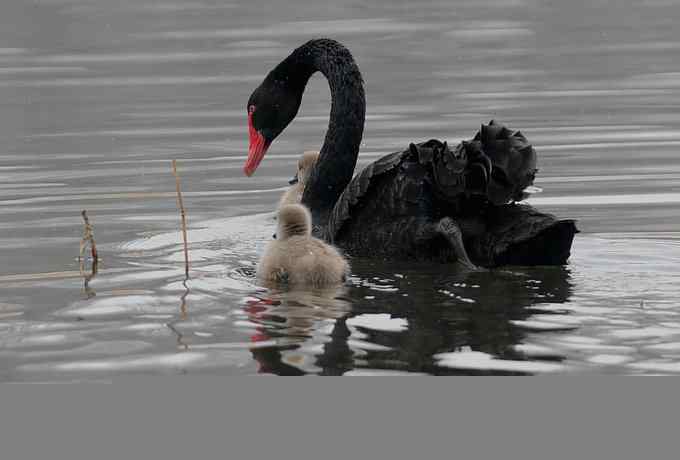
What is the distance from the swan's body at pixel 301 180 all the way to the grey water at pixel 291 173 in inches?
9.2

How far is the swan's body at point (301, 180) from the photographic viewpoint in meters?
8.20

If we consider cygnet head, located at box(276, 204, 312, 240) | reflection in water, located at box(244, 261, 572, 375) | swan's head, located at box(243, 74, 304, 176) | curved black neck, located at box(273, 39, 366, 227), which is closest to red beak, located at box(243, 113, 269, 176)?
swan's head, located at box(243, 74, 304, 176)

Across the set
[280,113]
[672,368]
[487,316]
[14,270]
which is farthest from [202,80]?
[672,368]

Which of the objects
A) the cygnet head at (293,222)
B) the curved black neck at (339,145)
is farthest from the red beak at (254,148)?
the cygnet head at (293,222)

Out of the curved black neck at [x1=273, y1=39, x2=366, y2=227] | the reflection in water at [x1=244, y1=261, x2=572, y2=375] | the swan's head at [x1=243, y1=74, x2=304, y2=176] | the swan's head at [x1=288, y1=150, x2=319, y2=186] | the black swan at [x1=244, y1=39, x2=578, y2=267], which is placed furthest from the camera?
the swan's head at [x1=288, y1=150, x2=319, y2=186]

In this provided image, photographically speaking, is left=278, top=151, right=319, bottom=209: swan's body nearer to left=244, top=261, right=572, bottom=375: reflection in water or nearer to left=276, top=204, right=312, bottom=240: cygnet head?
left=244, top=261, right=572, bottom=375: reflection in water

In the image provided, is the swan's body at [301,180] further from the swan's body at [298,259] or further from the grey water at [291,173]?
the swan's body at [298,259]

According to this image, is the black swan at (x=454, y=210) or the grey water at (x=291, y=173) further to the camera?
the black swan at (x=454, y=210)

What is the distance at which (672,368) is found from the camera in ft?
A: 14.8

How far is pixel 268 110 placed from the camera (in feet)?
26.7

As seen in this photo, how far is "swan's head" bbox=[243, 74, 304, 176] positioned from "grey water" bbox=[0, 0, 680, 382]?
42 cm

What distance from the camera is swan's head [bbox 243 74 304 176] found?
26.6ft

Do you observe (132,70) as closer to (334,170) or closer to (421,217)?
(334,170)

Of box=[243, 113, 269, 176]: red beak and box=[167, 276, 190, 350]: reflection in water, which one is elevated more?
box=[243, 113, 269, 176]: red beak
